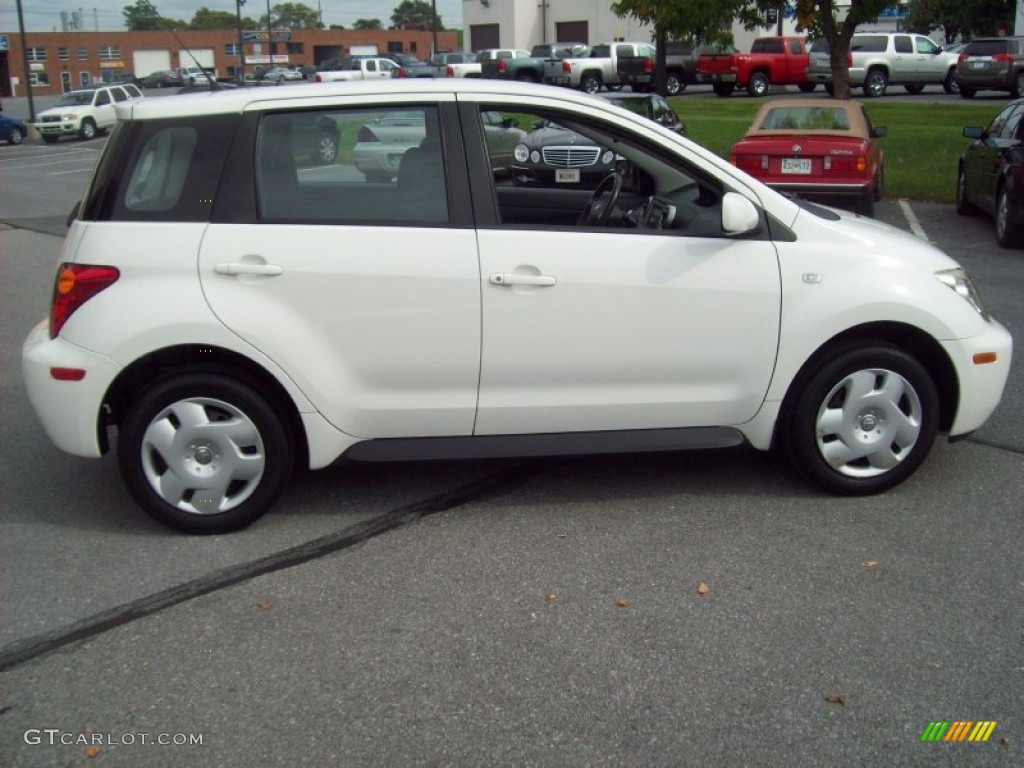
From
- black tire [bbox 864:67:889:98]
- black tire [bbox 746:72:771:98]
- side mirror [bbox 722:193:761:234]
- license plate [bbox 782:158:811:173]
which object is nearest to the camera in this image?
side mirror [bbox 722:193:761:234]

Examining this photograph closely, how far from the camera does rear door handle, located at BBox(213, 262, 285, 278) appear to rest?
4488mm

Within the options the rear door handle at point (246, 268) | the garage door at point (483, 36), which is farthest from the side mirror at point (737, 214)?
the garage door at point (483, 36)

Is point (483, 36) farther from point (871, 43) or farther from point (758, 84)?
point (871, 43)

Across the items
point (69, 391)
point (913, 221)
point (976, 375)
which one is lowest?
point (913, 221)

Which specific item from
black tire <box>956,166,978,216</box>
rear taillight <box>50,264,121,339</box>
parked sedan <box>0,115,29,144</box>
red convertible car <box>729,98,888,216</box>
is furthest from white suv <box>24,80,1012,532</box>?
parked sedan <box>0,115,29,144</box>

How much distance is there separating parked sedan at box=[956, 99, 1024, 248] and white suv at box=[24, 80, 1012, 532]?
23.0 feet

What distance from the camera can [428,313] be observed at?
15.0 feet

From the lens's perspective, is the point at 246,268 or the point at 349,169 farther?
the point at 349,169

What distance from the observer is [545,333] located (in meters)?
4.64

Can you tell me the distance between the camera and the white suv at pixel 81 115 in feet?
117

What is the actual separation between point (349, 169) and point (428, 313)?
71 centimetres

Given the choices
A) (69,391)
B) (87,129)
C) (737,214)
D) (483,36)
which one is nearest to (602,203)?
(737,214)

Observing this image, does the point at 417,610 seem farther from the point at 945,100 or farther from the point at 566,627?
the point at 945,100

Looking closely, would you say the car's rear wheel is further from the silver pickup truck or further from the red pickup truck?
the red pickup truck
